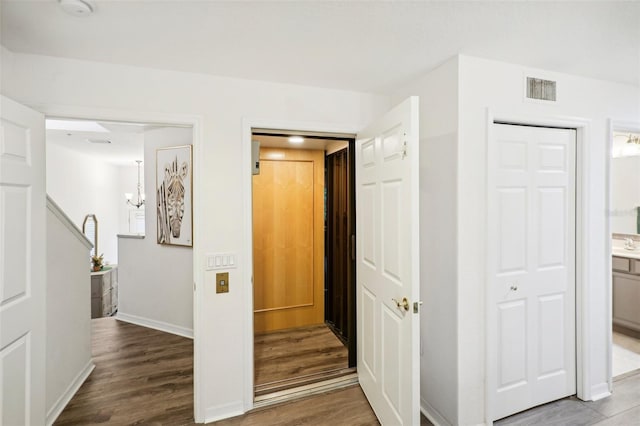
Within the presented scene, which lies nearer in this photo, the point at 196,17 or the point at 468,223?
the point at 196,17

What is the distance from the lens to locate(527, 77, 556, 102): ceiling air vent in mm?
2018

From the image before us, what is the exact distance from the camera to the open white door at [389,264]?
1.58 metres

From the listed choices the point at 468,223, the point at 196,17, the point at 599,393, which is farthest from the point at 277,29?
the point at 599,393

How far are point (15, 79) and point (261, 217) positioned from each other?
2.26m

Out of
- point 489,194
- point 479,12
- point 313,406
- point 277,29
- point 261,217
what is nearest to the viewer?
point 479,12

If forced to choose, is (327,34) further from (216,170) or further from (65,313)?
(65,313)

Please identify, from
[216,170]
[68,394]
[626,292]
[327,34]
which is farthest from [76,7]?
[626,292]

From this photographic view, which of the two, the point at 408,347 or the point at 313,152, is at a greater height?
the point at 313,152

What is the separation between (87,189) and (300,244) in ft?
15.3

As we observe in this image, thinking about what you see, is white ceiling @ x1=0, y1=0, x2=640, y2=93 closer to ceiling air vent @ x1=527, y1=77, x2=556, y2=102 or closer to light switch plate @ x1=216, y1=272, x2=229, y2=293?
ceiling air vent @ x1=527, y1=77, x2=556, y2=102

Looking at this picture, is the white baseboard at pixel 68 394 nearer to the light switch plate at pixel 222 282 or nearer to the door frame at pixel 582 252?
the light switch plate at pixel 222 282

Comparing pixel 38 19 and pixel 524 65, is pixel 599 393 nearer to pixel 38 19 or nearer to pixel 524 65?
pixel 524 65

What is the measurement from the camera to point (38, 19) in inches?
56.6

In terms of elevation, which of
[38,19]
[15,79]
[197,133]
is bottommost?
[197,133]
